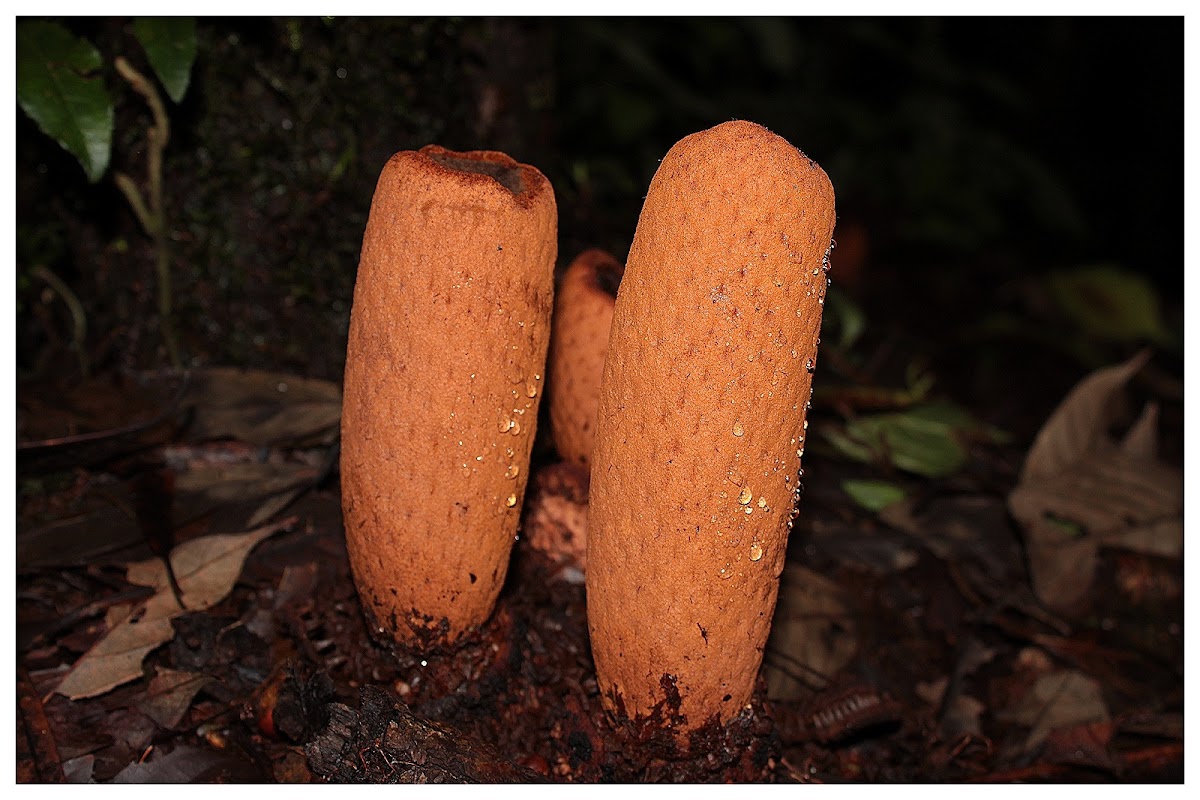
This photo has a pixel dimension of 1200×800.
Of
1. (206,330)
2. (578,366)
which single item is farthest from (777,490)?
(206,330)

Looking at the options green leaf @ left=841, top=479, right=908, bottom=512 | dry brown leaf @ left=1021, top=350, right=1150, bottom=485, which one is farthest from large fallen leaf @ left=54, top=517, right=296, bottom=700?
dry brown leaf @ left=1021, top=350, right=1150, bottom=485

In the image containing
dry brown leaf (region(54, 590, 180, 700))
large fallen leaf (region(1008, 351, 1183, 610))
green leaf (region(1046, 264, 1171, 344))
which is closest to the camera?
dry brown leaf (region(54, 590, 180, 700))

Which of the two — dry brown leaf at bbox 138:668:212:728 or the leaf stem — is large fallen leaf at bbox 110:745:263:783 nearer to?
dry brown leaf at bbox 138:668:212:728

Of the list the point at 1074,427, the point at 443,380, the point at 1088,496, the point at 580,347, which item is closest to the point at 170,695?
the point at 443,380

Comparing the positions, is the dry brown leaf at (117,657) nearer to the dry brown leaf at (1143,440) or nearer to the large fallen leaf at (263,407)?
the large fallen leaf at (263,407)

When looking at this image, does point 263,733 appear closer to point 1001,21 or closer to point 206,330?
point 206,330

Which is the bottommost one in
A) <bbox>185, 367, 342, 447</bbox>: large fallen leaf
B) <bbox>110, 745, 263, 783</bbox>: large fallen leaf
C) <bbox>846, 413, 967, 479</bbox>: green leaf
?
<bbox>110, 745, 263, 783</bbox>: large fallen leaf

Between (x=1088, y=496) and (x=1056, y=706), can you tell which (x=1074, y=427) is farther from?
(x=1056, y=706)
